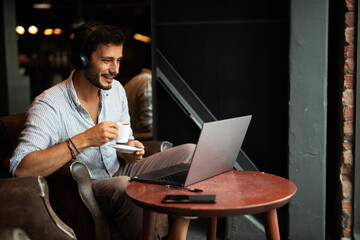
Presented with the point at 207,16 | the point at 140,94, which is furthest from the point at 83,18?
the point at 207,16

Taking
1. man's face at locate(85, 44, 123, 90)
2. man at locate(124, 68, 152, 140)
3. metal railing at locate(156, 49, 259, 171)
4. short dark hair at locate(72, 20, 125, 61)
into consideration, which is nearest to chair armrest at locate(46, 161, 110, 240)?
man's face at locate(85, 44, 123, 90)

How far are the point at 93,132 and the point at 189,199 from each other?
26.9 inches

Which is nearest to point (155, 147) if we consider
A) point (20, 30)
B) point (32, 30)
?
point (20, 30)

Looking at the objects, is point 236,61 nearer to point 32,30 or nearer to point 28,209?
point 28,209

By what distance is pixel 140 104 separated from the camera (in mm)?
4270

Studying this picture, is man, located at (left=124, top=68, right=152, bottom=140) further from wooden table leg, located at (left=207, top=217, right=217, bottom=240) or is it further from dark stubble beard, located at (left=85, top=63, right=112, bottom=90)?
wooden table leg, located at (left=207, top=217, right=217, bottom=240)

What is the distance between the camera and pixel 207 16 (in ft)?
11.6

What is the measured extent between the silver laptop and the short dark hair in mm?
793

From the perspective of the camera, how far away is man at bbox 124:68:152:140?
4254 mm

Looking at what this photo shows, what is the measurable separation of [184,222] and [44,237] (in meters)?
0.58

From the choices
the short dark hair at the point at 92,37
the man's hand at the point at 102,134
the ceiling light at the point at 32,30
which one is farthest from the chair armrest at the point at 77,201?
the ceiling light at the point at 32,30

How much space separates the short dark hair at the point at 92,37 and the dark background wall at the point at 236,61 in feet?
3.77

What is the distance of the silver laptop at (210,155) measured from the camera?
6.00ft

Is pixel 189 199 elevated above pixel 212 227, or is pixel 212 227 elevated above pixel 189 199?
pixel 189 199
